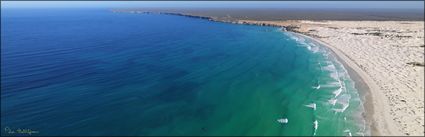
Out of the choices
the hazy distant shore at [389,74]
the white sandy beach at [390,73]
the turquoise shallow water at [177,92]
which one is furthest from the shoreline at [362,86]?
the turquoise shallow water at [177,92]

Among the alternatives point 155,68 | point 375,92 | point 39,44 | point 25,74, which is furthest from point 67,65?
point 375,92

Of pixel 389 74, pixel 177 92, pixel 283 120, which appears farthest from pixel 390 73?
pixel 177 92

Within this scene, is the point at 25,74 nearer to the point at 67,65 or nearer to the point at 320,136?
the point at 67,65

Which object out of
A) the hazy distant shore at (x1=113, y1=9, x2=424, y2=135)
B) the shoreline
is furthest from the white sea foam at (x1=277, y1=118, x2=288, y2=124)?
the hazy distant shore at (x1=113, y1=9, x2=424, y2=135)

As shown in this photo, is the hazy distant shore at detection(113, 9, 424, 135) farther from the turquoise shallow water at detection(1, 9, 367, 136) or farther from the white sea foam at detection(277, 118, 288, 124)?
the white sea foam at detection(277, 118, 288, 124)

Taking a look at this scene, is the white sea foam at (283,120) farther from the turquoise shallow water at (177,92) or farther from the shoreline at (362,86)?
the shoreline at (362,86)

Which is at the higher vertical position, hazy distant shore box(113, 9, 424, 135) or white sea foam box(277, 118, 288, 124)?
hazy distant shore box(113, 9, 424, 135)
